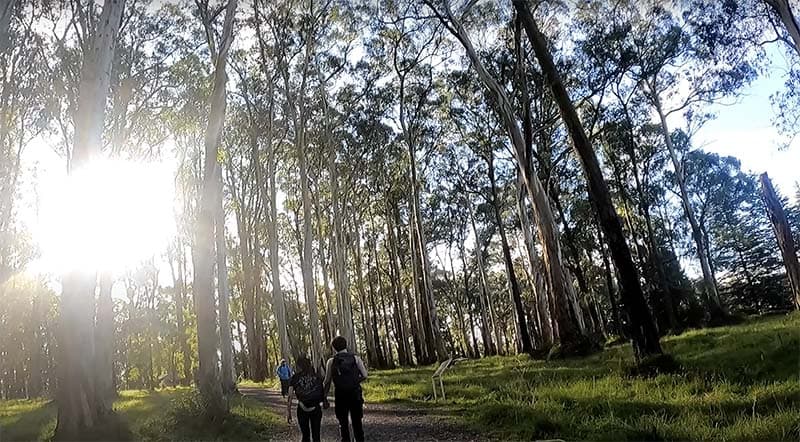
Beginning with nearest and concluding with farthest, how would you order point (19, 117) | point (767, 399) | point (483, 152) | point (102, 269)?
point (767, 399) → point (102, 269) → point (19, 117) → point (483, 152)

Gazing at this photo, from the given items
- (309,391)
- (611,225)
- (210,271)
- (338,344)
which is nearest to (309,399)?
(309,391)

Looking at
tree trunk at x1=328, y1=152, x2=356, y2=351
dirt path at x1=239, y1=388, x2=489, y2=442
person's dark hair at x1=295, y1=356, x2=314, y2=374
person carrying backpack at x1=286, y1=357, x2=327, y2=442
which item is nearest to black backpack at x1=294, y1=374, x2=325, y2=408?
person carrying backpack at x1=286, y1=357, x2=327, y2=442

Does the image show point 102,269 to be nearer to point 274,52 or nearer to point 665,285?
point 274,52

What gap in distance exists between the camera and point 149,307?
108 feet

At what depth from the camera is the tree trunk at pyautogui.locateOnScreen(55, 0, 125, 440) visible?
7.50 m

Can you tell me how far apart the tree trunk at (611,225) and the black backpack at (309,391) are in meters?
5.58

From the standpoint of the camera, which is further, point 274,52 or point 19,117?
point 19,117

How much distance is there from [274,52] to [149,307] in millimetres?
21024

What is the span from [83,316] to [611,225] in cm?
848

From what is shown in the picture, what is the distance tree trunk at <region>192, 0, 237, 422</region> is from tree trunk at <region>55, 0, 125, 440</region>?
1.50 metres

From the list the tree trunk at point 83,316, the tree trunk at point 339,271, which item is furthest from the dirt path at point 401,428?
the tree trunk at point 339,271

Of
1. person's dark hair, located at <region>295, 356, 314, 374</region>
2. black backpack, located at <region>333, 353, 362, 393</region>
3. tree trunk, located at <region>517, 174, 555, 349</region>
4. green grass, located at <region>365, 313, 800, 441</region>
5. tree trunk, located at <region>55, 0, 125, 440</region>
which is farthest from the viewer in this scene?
tree trunk, located at <region>517, 174, 555, 349</region>

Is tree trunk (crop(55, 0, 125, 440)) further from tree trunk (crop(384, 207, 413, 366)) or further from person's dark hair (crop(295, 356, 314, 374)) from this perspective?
tree trunk (crop(384, 207, 413, 366))

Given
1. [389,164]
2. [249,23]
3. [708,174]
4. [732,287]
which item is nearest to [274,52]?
[249,23]
